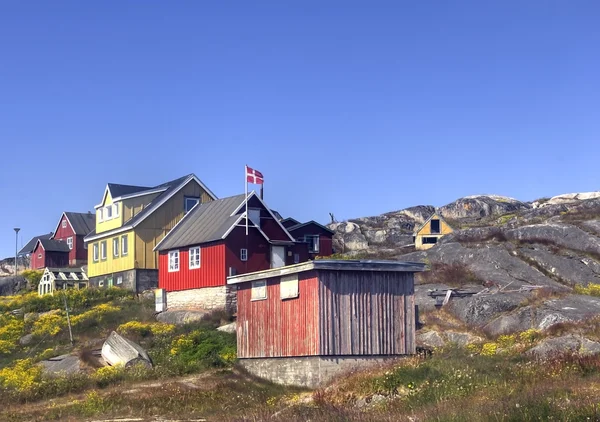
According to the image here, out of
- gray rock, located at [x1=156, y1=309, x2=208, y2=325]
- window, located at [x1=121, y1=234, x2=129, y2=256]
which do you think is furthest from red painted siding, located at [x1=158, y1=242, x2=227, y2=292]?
window, located at [x1=121, y1=234, x2=129, y2=256]

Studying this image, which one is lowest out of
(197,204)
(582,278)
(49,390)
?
(49,390)

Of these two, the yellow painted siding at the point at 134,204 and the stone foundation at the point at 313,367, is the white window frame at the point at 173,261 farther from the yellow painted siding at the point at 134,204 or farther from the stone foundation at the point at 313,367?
the stone foundation at the point at 313,367

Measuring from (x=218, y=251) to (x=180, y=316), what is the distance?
15.8 ft

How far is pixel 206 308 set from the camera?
50.1 meters

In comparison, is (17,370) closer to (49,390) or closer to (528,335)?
(49,390)

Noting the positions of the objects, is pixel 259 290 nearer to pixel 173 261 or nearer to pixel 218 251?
pixel 218 251

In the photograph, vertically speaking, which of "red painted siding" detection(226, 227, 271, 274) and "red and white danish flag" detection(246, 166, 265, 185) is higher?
"red and white danish flag" detection(246, 166, 265, 185)

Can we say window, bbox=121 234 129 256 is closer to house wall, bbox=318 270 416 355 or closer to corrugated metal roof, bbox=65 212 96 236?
corrugated metal roof, bbox=65 212 96 236

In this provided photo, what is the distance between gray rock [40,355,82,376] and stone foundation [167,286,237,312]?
37.5 feet

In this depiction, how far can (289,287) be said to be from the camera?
34688 mm

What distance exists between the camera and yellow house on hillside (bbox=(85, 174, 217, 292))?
5797 cm

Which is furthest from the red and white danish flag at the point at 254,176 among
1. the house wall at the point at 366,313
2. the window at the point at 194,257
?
the house wall at the point at 366,313

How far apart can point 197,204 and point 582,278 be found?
27.0 meters

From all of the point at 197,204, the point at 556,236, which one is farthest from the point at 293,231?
the point at 556,236
